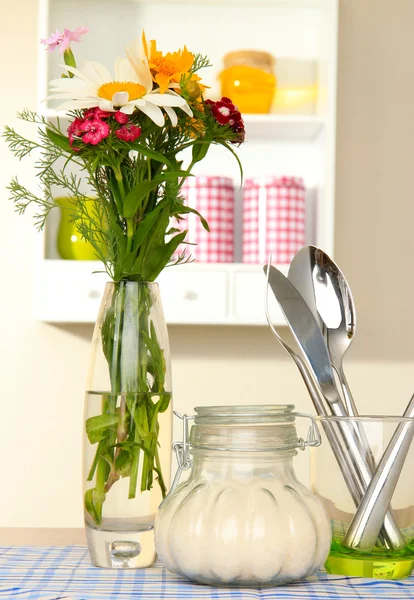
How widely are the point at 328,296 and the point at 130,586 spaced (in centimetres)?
33

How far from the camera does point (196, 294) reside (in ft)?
5.40

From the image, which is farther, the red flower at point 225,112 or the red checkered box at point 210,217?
the red checkered box at point 210,217

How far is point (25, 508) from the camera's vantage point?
183cm

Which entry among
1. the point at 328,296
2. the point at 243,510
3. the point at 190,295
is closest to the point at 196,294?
the point at 190,295

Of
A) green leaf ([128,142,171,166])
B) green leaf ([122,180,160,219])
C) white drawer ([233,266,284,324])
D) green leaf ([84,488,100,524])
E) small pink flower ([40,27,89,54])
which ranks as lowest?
green leaf ([84,488,100,524])

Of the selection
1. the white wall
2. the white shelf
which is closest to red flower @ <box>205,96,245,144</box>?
the white shelf

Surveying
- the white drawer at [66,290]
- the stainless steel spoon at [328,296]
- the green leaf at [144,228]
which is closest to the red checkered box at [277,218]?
the white drawer at [66,290]

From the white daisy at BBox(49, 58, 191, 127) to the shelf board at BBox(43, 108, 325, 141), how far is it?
924 millimetres

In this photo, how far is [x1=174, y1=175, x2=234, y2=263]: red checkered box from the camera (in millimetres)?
1673

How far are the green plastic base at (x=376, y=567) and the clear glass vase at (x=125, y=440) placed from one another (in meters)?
0.16

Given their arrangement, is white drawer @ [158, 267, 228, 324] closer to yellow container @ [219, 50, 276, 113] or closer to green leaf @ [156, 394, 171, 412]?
yellow container @ [219, 50, 276, 113]

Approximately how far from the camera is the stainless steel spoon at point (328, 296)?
2.41ft

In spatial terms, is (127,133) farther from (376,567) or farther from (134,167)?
(376,567)

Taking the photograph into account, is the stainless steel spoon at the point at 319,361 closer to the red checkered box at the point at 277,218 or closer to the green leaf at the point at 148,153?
the green leaf at the point at 148,153
